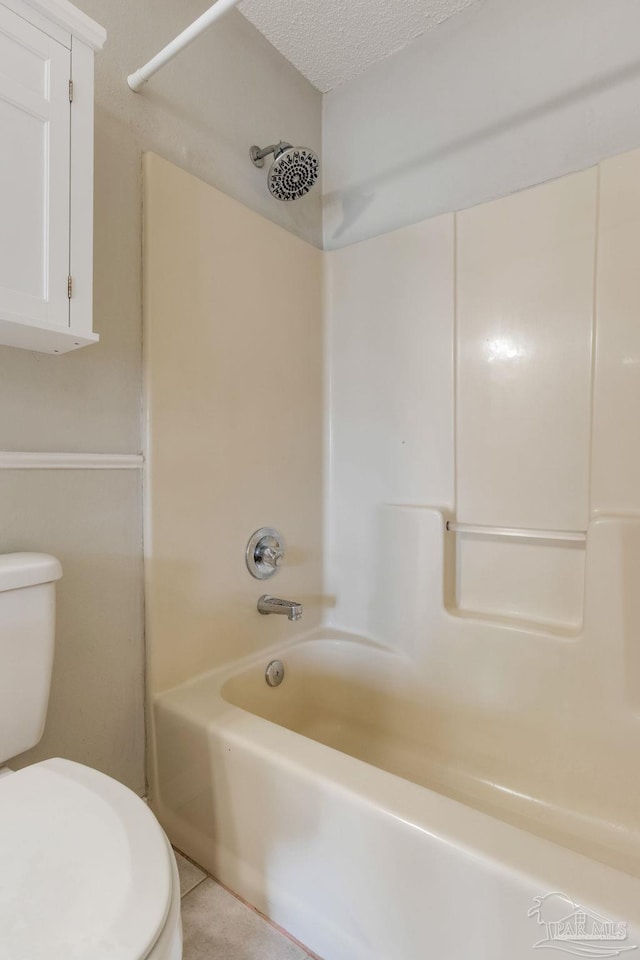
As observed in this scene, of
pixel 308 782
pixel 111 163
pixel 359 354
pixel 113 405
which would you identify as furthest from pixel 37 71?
pixel 308 782

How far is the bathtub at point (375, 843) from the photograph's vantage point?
26.9 inches

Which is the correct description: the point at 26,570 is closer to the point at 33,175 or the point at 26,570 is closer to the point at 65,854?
the point at 65,854

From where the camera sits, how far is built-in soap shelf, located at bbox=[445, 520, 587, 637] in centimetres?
135

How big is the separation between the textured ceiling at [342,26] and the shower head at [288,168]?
38 cm

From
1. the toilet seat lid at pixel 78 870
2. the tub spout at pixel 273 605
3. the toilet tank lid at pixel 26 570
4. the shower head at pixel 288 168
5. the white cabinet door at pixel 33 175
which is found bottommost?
the toilet seat lid at pixel 78 870

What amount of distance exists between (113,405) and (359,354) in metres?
0.88

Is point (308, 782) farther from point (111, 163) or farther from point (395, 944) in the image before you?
point (111, 163)

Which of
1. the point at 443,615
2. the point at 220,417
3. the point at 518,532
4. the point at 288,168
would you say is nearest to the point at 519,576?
the point at 518,532

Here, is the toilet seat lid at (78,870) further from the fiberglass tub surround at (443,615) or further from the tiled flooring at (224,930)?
the tiled flooring at (224,930)

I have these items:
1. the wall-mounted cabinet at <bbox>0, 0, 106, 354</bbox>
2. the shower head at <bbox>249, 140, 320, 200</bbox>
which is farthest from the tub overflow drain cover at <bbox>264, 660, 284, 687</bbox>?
the shower head at <bbox>249, 140, 320, 200</bbox>

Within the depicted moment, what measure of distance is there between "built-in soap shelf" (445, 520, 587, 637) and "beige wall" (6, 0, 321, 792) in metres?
0.94

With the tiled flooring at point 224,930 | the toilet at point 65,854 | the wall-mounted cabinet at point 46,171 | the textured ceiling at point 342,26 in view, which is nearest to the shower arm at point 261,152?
the textured ceiling at point 342,26

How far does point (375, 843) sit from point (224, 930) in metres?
0.44

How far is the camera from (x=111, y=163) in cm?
117
